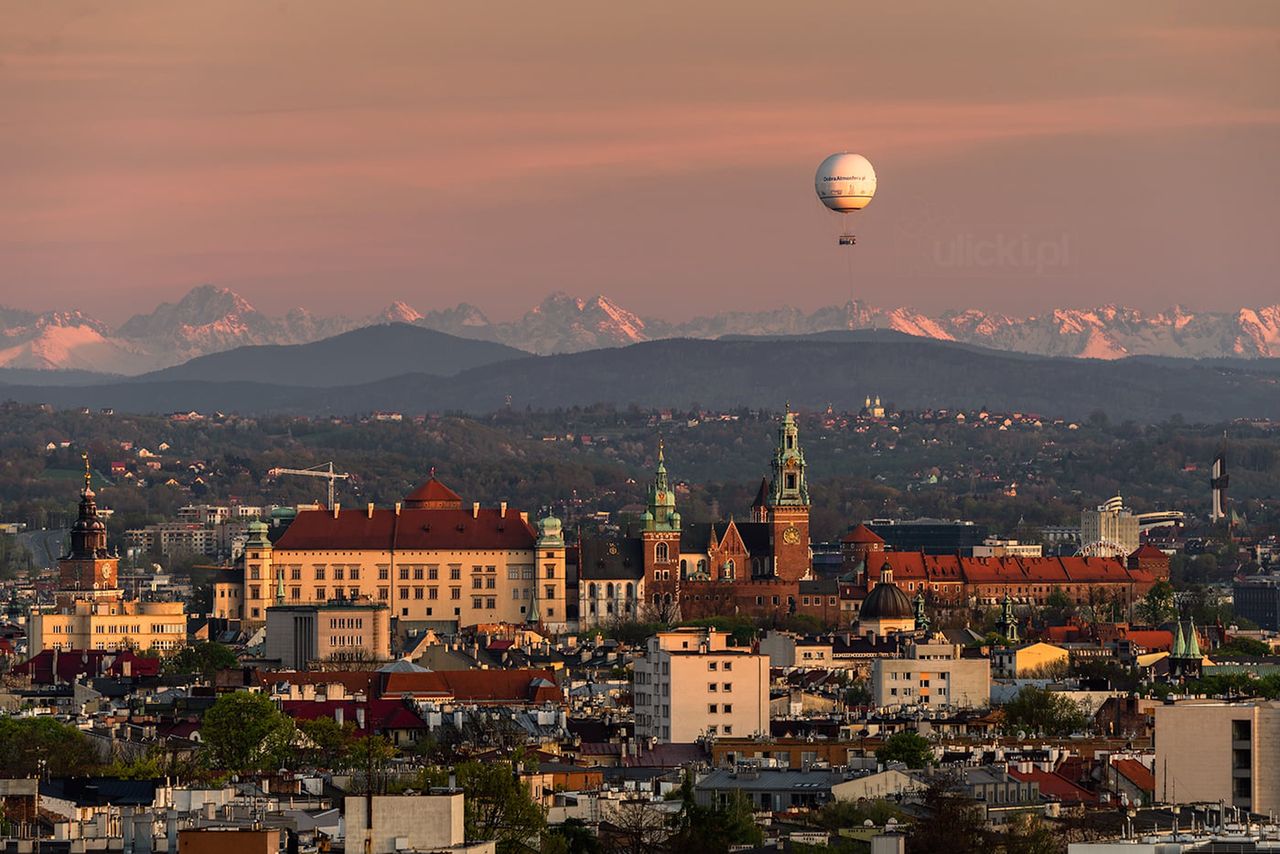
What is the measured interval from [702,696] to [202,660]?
1378 inches

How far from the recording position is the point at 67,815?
Answer: 44.7m

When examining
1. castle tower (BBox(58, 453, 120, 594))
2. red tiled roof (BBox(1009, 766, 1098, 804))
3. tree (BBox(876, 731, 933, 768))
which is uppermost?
castle tower (BBox(58, 453, 120, 594))

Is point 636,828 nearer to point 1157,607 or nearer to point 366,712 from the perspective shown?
point 366,712

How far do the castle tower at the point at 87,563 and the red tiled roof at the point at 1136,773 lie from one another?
91.1m

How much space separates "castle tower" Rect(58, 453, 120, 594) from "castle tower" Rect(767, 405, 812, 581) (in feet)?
89.7

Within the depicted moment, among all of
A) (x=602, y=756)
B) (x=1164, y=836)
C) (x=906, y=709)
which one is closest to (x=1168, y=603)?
(x=906, y=709)

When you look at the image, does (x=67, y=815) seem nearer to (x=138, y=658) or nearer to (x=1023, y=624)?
(x=138, y=658)

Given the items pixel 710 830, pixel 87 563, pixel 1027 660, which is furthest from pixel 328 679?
pixel 710 830

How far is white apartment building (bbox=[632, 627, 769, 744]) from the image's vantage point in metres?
82.2

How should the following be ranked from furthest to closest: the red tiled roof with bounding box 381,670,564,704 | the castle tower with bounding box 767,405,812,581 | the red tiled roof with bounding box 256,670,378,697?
1. the castle tower with bounding box 767,405,812,581
2. the red tiled roof with bounding box 256,670,378,697
3. the red tiled roof with bounding box 381,670,564,704

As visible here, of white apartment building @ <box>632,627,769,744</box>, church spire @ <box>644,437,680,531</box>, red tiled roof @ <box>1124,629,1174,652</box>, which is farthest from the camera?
church spire @ <box>644,437,680,531</box>

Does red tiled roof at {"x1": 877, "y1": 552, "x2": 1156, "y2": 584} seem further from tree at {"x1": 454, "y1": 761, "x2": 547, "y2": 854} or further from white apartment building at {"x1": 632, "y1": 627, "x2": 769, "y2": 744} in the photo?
tree at {"x1": 454, "y1": 761, "x2": 547, "y2": 854}

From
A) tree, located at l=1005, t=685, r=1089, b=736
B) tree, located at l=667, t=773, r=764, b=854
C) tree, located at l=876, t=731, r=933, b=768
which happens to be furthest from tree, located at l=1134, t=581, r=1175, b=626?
tree, located at l=667, t=773, r=764, b=854

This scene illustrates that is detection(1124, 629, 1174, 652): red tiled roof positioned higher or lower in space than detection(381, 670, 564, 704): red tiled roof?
higher
